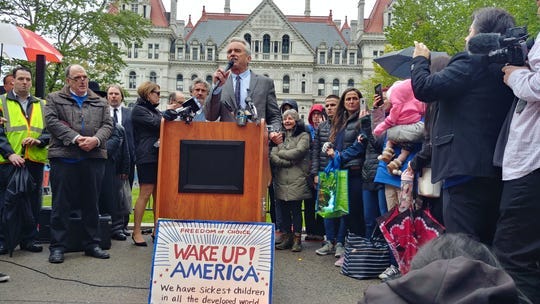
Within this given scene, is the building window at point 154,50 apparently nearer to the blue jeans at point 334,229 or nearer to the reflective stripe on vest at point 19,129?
the reflective stripe on vest at point 19,129

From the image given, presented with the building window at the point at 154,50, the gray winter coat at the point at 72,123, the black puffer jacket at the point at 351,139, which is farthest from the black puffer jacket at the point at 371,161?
the building window at the point at 154,50

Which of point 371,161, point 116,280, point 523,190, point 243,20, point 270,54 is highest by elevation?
point 243,20

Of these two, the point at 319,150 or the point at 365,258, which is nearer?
the point at 365,258

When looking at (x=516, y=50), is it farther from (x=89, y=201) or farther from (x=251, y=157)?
(x=89, y=201)

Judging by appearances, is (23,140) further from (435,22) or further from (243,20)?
(243,20)

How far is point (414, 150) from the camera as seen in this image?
543 cm

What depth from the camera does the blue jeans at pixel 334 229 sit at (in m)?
6.85

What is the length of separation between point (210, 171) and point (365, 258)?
222 centimetres

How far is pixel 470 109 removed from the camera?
12.0 ft

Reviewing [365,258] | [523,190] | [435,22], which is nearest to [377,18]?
[435,22]

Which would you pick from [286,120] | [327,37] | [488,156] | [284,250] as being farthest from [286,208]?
[327,37]

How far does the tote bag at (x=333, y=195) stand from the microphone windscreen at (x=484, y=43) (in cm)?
320

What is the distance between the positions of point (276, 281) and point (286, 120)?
2685 millimetres

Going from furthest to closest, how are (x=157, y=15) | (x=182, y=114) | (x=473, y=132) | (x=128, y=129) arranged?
1. (x=157, y=15)
2. (x=128, y=129)
3. (x=182, y=114)
4. (x=473, y=132)
